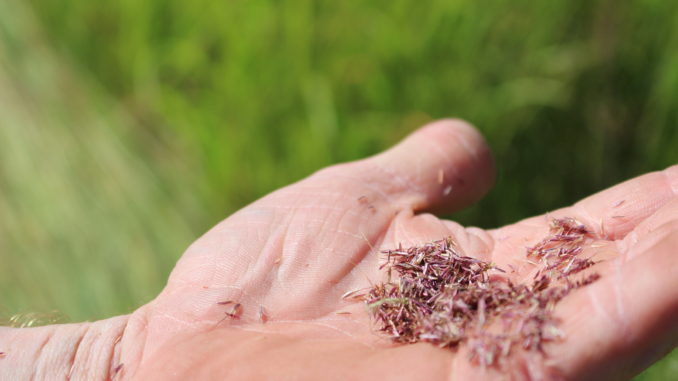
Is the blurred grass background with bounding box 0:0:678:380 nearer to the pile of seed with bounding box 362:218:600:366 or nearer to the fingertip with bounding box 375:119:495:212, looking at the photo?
the fingertip with bounding box 375:119:495:212

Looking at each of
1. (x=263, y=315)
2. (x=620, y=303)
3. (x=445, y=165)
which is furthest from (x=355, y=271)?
(x=620, y=303)

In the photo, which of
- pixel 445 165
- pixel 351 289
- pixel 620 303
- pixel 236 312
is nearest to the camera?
pixel 620 303

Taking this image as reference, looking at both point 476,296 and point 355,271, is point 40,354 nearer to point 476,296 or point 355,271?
point 355,271

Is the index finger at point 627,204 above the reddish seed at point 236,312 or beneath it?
above

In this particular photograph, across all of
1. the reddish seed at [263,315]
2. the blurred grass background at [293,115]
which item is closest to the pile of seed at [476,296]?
the reddish seed at [263,315]

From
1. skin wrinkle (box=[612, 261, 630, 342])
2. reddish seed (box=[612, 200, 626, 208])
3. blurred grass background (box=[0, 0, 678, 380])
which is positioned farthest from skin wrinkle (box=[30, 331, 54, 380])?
reddish seed (box=[612, 200, 626, 208])

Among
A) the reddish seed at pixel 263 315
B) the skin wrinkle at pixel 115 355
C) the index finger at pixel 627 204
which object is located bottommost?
the skin wrinkle at pixel 115 355

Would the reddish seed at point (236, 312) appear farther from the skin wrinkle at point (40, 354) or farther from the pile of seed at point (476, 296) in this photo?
the skin wrinkle at point (40, 354)
